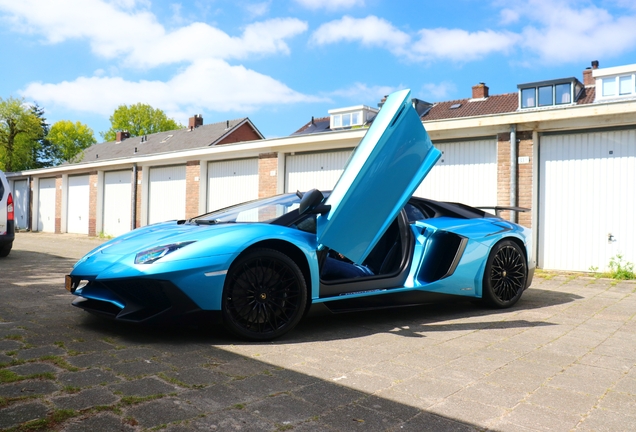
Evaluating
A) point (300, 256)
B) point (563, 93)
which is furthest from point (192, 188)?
point (563, 93)

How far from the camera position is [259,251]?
3.85 metres

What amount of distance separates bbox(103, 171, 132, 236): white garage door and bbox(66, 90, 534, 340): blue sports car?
1518cm

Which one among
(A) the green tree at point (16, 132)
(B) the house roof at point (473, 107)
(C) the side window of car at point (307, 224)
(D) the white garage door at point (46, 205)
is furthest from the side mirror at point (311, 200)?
(A) the green tree at point (16, 132)

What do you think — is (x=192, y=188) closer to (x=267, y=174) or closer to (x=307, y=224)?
(x=267, y=174)

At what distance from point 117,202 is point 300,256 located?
16.9 m

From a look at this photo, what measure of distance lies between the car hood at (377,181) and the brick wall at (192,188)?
12310 millimetres

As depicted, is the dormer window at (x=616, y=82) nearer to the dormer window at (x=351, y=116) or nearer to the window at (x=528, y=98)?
the window at (x=528, y=98)

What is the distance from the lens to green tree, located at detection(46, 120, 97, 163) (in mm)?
63875

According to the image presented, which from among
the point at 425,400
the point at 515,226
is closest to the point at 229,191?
the point at 515,226

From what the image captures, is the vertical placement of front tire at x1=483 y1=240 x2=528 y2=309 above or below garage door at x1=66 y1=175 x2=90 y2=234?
below

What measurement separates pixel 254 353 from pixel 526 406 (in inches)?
65.8

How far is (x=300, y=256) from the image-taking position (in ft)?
13.4

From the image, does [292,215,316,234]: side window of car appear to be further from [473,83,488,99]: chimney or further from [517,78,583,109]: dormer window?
[473,83,488,99]: chimney

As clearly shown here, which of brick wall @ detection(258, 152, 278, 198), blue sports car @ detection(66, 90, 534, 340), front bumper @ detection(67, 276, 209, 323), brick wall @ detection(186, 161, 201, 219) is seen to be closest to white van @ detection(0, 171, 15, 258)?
brick wall @ detection(258, 152, 278, 198)
